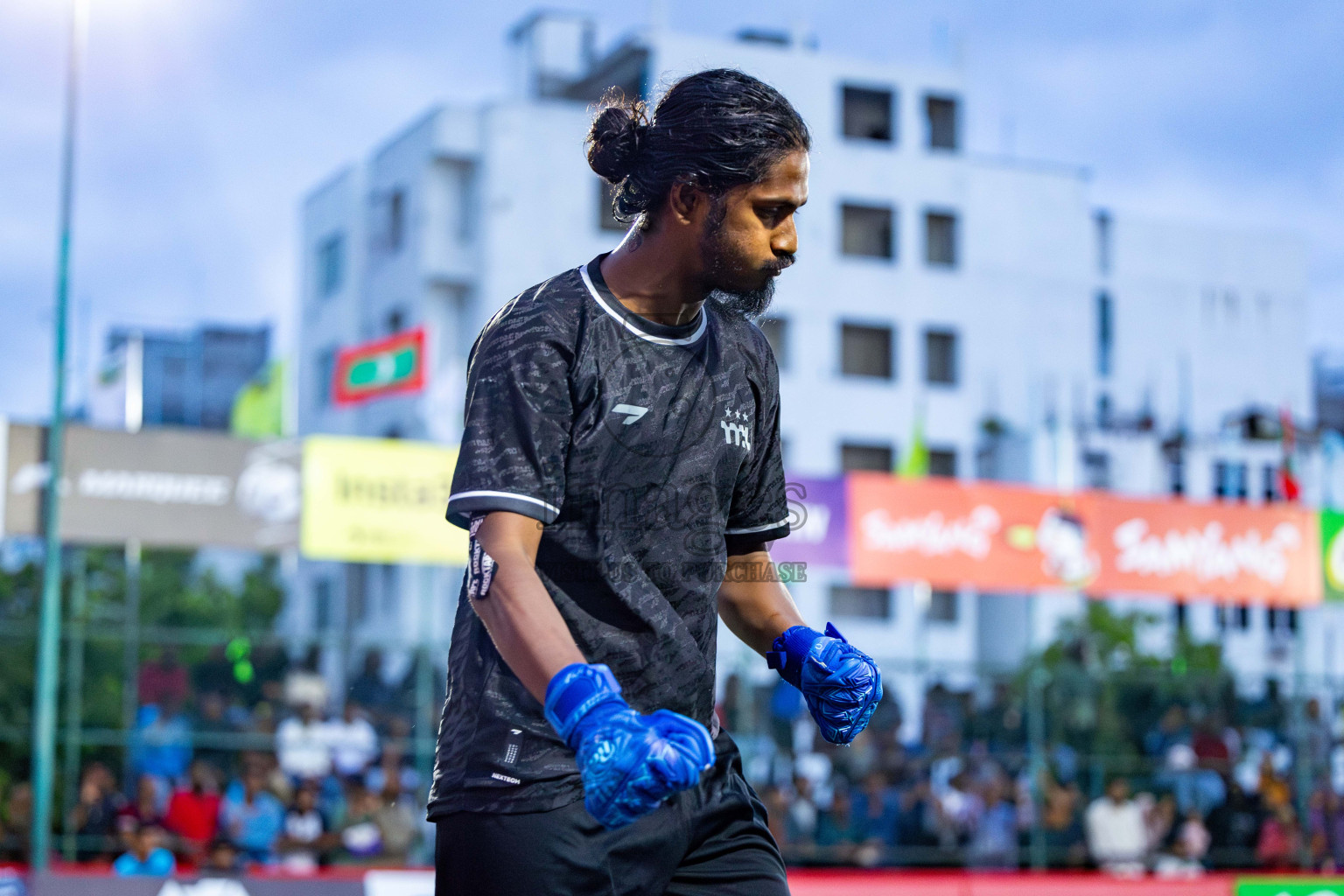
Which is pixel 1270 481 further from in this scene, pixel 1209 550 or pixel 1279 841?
pixel 1279 841

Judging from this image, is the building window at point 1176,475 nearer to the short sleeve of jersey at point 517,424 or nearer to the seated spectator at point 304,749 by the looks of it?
the seated spectator at point 304,749

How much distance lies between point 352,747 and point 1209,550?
8041 mm

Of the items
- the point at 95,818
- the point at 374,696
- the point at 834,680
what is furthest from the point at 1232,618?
the point at 834,680

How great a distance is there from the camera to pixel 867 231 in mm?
41312

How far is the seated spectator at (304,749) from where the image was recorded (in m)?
14.2

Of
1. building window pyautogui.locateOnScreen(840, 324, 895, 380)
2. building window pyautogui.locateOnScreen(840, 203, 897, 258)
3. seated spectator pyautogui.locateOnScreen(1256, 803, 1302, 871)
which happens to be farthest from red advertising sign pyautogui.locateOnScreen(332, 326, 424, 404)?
building window pyautogui.locateOnScreen(840, 203, 897, 258)

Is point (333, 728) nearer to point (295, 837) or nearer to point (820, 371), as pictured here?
point (295, 837)

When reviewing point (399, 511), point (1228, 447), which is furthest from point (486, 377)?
point (1228, 447)

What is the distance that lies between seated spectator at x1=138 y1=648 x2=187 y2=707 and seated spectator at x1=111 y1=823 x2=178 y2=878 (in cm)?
271

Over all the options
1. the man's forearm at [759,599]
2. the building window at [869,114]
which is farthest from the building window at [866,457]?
the man's forearm at [759,599]

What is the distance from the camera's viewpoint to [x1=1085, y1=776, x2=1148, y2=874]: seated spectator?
1504 cm

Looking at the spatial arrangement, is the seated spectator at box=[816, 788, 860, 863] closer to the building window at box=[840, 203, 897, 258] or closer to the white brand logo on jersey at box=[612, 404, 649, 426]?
the white brand logo on jersey at box=[612, 404, 649, 426]

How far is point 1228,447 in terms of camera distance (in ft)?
147

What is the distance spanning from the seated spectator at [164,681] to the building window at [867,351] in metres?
26.2
